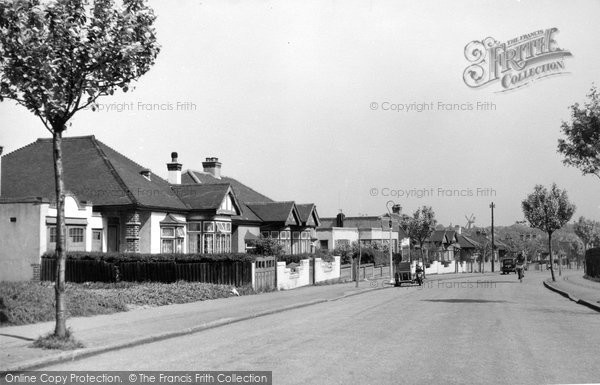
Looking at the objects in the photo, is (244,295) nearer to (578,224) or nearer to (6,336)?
(6,336)

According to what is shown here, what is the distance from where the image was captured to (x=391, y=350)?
10898 mm

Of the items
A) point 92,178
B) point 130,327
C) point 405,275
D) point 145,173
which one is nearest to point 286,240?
point 405,275

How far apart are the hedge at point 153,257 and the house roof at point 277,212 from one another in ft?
56.9

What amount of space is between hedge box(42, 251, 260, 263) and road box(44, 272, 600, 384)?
987 cm

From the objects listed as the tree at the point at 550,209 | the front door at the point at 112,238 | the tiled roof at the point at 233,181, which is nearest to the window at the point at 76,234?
the front door at the point at 112,238

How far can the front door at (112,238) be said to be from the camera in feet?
108

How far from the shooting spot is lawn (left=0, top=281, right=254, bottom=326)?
1459 cm

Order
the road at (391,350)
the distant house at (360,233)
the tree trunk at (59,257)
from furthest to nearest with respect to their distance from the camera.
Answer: the distant house at (360,233)
the tree trunk at (59,257)
the road at (391,350)

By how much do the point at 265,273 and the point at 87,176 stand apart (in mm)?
13141

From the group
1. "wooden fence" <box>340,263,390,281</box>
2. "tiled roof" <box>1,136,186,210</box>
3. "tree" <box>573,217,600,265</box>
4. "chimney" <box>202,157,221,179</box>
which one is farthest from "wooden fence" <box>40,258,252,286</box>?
"tree" <box>573,217,600,265</box>

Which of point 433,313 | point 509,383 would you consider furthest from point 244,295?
point 509,383

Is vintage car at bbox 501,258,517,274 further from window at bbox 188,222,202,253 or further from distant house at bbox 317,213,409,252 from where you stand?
window at bbox 188,222,202,253

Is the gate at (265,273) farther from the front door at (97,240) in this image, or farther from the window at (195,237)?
the front door at (97,240)

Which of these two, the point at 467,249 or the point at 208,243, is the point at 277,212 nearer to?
the point at 208,243
